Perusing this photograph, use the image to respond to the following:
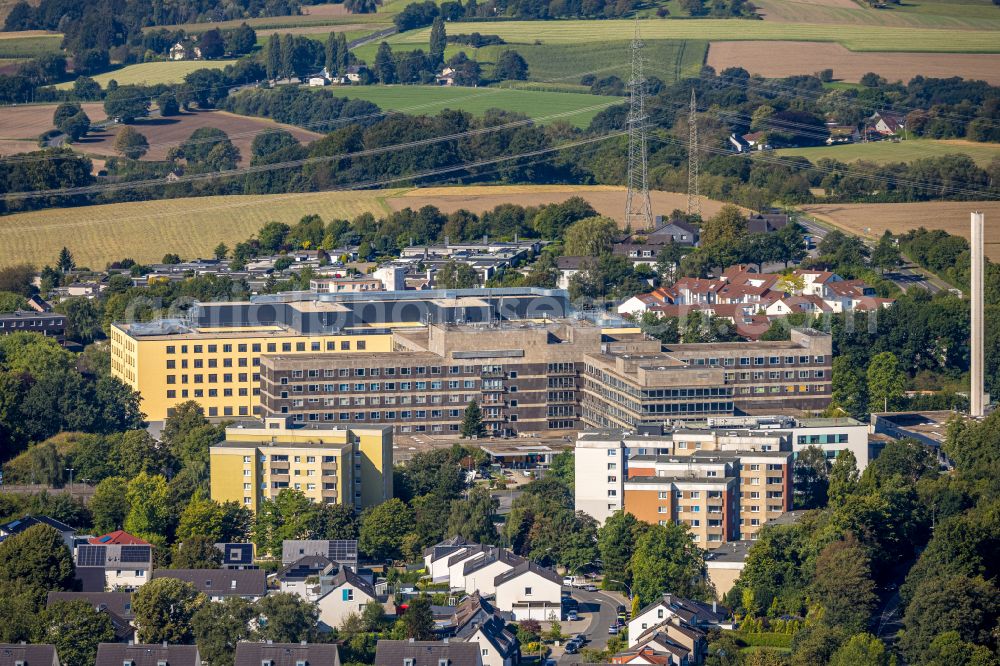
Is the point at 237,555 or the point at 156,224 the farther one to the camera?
the point at 156,224

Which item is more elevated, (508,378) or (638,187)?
(508,378)

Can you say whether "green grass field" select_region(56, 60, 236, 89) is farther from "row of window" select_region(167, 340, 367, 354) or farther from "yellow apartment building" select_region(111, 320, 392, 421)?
"yellow apartment building" select_region(111, 320, 392, 421)

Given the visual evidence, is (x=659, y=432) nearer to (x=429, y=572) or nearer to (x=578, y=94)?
(x=429, y=572)

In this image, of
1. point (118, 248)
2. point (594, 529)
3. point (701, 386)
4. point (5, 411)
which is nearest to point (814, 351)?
point (701, 386)

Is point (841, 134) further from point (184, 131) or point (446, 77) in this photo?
point (184, 131)

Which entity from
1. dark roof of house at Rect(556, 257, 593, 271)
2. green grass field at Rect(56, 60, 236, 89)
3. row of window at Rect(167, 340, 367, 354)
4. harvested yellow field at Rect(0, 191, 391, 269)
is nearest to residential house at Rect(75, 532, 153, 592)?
row of window at Rect(167, 340, 367, 354)

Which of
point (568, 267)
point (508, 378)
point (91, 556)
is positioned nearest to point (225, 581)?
point (91, 556)

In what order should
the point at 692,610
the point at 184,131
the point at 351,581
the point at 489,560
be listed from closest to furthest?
1. the point at 692,610
2. the point at 351,581
3. the point at 489,560
4. the point at 184,131
